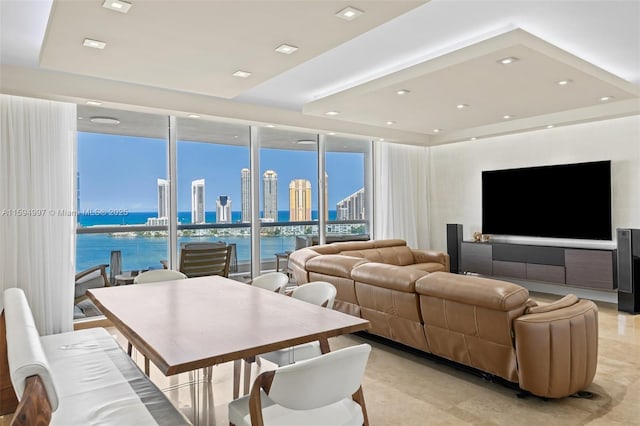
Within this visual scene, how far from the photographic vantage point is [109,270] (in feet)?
17.1

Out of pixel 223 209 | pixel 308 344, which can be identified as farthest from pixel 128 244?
pixel 308 344

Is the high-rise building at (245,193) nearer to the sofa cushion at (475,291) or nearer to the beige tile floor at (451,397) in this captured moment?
the beige tile floor at (451,397)

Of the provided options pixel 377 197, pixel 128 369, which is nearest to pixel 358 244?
pixel 377 197

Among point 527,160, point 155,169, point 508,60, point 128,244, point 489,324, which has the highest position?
point 508,60

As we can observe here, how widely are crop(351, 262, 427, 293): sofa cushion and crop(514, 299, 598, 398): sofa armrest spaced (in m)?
0.86

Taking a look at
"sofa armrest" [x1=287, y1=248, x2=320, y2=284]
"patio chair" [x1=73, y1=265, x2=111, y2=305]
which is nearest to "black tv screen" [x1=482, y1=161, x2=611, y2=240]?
"sofa armrest" [x1=287, y1=248, x2=320, y2=284]

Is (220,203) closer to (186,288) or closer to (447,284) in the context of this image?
(186,288)

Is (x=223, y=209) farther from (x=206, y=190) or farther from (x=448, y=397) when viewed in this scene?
(x=448, y=397)

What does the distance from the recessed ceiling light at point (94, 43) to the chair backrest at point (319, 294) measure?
2.23 metres

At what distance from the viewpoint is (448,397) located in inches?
119

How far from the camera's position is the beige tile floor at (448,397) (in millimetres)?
2732

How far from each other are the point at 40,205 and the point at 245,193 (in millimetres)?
2578

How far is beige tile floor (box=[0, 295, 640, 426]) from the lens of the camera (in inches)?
108

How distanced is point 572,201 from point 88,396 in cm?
630
